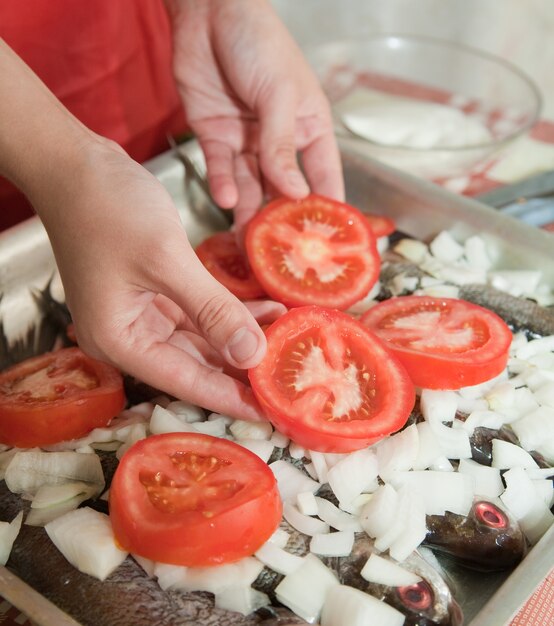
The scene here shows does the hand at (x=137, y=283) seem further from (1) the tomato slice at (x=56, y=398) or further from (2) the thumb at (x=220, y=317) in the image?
(1) the tomato slice at (x=56, y=398)

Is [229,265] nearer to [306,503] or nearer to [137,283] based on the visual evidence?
[137,283]

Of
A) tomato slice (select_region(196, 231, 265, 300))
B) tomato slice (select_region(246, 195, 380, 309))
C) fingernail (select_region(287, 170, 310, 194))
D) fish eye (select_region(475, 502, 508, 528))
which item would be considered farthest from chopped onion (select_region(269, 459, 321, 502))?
fingernail (select_region(287, 170, 310, 194))

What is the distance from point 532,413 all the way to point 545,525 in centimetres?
21

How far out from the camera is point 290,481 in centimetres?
119

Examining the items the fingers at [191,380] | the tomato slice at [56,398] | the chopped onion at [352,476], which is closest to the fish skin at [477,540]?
the chopped onion at [352,476]

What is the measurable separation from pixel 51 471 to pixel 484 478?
710 mm

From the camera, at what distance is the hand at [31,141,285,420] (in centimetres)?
107

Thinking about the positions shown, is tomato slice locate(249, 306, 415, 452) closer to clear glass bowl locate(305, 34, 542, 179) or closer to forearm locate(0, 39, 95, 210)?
forearm locate(0, 39, 95, 210)

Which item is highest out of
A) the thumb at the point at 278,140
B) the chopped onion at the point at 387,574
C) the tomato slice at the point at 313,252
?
the thumb at the point at 278,140

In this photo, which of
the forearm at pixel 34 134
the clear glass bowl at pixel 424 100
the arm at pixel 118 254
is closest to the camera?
the arm at pixel 118 254

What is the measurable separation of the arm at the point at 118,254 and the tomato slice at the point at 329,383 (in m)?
0.08

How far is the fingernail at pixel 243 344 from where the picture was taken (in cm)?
106

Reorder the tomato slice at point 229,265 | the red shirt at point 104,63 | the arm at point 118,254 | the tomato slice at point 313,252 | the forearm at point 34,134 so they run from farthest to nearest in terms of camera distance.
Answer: the red shirt at point 104,63 → the tomato slice at point 229,265 → the tomato slice at point 313,252 → the forearm at point 34,134 → the arm at point 118,254

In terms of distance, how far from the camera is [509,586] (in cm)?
103
